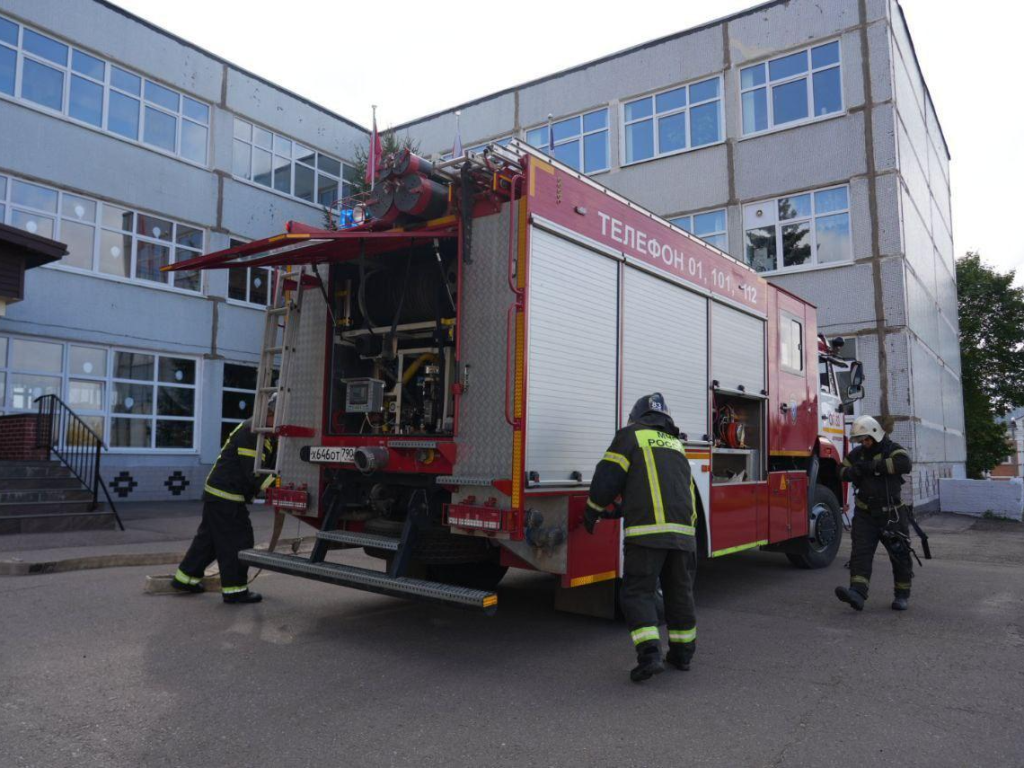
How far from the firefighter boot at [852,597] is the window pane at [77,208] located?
15706 millimetres

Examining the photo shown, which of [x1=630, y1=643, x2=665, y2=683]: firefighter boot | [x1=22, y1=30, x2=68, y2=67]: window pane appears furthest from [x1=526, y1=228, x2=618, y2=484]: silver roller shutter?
[x1=22, y1=30, x2=68, y2=67]: window pane

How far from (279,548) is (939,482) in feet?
51.9

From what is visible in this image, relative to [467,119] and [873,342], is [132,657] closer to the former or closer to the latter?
[873,342]

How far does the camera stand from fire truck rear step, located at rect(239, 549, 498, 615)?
4.55 meters

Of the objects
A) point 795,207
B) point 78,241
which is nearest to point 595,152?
point 795,207

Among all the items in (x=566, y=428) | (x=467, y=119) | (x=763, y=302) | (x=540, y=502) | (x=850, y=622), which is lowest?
(x=850, y=622)

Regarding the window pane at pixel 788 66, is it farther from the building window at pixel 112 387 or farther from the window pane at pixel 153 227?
the building window at pixel 112 387

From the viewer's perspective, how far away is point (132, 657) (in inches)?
194

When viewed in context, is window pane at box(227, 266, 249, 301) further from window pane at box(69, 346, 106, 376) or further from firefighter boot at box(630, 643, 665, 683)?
firefighter boot at box(630, 643, 665, 683)

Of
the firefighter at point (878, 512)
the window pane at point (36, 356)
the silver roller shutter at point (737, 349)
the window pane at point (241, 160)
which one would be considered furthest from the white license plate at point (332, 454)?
the window pane at point (241, 160)

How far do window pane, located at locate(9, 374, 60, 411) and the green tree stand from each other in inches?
1197

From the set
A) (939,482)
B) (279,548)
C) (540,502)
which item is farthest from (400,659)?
(939,482)

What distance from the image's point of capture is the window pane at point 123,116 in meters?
16.4

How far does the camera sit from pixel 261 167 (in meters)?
19.5
